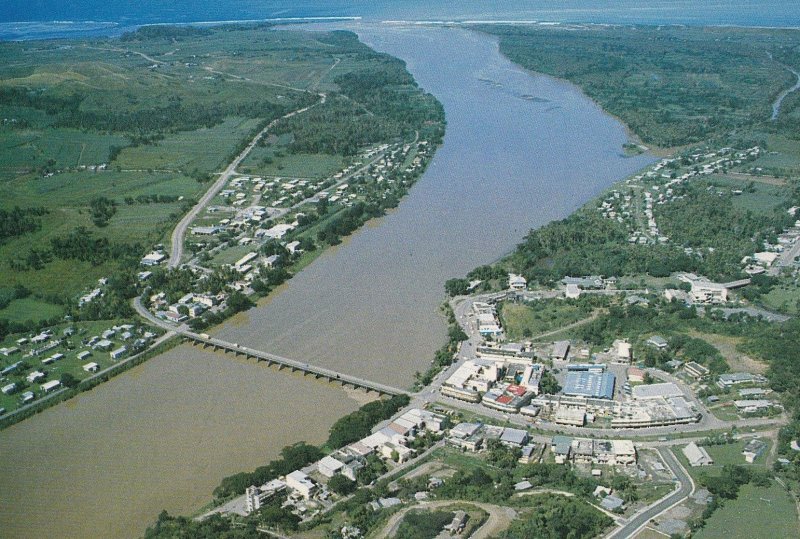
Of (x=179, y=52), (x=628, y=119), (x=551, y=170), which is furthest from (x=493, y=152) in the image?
(x=179, y=52)

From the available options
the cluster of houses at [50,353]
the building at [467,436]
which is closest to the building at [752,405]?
the building at [467,436]

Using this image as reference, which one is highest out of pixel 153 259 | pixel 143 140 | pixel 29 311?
pixel 143 140

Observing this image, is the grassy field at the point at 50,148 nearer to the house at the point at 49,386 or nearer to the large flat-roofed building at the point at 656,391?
the house at the point at 49,386

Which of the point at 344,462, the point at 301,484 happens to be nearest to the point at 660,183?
the point at 344,462

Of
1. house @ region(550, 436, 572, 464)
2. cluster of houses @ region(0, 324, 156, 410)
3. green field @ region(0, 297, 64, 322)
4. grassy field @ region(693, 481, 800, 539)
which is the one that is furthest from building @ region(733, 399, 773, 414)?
green field @ region(0, 297, 64, 322)

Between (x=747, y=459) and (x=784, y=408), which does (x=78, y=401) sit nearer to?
(x=747, y=459)

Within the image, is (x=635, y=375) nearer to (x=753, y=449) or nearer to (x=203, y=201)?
(x=753, y=449)

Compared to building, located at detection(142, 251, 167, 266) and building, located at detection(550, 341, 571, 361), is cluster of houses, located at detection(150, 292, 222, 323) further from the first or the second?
building, located at detection(550, 341, 571, 361)
